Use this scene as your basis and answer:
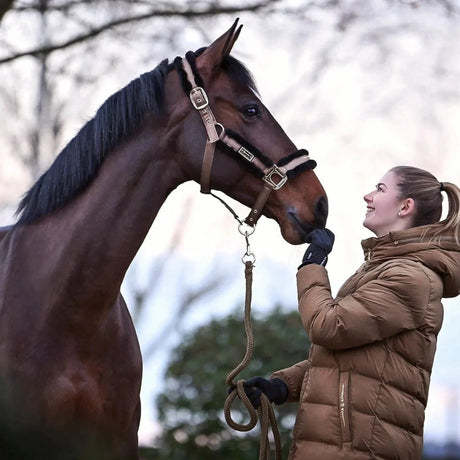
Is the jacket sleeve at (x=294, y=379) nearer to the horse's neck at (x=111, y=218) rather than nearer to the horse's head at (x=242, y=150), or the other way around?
the horse's head at (x=242, y=150)

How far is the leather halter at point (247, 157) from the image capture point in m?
3.30

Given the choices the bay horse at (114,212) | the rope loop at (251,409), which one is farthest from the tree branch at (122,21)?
the rope loop at (251,409)

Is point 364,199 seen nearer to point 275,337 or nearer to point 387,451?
point 387,451

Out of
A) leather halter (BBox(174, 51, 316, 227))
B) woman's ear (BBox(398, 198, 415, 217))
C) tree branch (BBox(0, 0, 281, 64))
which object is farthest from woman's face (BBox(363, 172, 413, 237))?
tree branch (BBox(0, 0, 281, 64))

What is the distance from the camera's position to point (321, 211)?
329 cm

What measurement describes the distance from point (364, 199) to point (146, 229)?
2.75 feet

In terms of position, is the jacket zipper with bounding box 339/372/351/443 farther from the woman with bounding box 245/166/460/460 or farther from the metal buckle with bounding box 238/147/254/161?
the metal buckle with bounding box 238/147/254/161

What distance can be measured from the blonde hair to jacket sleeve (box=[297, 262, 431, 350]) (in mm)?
248

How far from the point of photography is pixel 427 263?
9.61ft

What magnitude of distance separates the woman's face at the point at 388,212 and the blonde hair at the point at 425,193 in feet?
0.08

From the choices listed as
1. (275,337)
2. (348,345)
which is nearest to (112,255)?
(348,345)

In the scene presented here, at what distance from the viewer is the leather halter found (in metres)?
3.30

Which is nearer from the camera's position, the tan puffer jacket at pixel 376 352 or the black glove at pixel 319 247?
the tan puffer jacket at pixel 376 352

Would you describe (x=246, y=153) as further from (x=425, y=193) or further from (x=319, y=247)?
(x=425, y=193)
